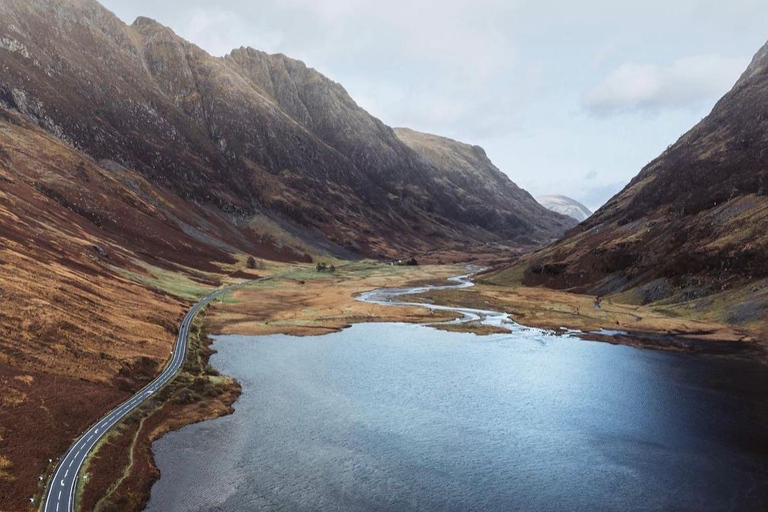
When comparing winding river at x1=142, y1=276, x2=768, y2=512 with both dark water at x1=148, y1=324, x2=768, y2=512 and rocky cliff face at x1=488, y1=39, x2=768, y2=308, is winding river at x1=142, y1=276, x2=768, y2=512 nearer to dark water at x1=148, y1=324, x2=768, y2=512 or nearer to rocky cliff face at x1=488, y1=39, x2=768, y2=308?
dark water at x1=148, y1=324, x2=768, y2=512

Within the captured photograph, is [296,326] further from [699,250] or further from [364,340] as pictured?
[699,250]

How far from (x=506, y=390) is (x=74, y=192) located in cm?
16852

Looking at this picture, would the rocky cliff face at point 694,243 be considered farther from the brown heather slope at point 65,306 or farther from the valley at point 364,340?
the brown heather slope at point 65,306

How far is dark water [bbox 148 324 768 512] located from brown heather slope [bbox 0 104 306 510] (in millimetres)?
11340

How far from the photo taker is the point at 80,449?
4956cm

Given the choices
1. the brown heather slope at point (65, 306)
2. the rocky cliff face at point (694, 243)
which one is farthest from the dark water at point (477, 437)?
the rocky cliff face at point (694, 243)

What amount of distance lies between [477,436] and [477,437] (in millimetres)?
255

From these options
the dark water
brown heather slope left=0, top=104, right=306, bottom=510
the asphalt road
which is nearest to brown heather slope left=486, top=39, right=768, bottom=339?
the dark water

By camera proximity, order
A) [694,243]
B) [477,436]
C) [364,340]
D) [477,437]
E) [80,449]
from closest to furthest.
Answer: [80,449] < [477,437] < [477,436] < [364,340] < [694,243]

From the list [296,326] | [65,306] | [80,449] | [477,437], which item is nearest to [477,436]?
[477,437]

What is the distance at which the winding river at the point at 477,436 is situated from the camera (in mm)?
44719

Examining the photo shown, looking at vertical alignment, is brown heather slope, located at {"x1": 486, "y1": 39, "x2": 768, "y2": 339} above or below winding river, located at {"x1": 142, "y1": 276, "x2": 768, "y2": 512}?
above

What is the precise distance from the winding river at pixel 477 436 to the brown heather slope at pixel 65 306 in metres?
10.9

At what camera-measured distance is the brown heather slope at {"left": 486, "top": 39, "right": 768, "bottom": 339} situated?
119m
